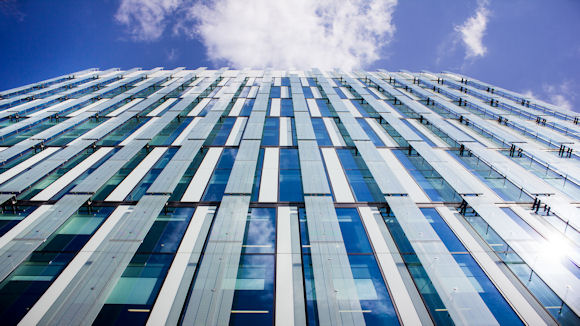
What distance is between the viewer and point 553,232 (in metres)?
11.9

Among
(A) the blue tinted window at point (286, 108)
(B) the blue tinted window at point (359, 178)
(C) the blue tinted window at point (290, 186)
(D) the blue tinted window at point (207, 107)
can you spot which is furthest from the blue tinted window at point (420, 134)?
(D) the blue tinted window at point (207, 107)

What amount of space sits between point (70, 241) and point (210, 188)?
6.39 m

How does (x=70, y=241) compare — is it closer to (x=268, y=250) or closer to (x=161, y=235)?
(x=161, y=235)

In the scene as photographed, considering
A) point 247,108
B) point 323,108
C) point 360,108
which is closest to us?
point 247,108

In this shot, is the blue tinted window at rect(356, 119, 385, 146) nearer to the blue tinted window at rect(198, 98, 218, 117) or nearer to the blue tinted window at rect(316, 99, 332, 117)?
the blue tinted window at rect(316, 99, 332, 117)

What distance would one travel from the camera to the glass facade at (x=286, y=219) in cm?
907

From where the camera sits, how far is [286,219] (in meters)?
12.7

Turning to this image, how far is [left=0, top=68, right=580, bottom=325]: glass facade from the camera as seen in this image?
9070 millimetres

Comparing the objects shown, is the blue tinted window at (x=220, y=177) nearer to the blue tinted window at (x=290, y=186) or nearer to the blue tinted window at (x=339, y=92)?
the blue tinted window at (x=290, y=186)

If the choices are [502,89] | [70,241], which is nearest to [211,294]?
[70,241]

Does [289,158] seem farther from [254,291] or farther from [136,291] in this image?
[136,291]

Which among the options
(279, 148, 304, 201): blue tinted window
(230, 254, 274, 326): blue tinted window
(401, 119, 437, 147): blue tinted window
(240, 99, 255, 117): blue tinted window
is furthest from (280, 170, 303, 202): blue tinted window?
(401, 119, 437, 147): blue tinted window

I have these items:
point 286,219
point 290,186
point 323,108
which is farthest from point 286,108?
point 286,219

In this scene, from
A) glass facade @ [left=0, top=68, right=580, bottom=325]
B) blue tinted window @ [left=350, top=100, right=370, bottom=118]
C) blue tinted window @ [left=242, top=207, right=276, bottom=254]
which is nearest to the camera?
glass facade @ [left=0, top=68, right=580, bottom=325]
